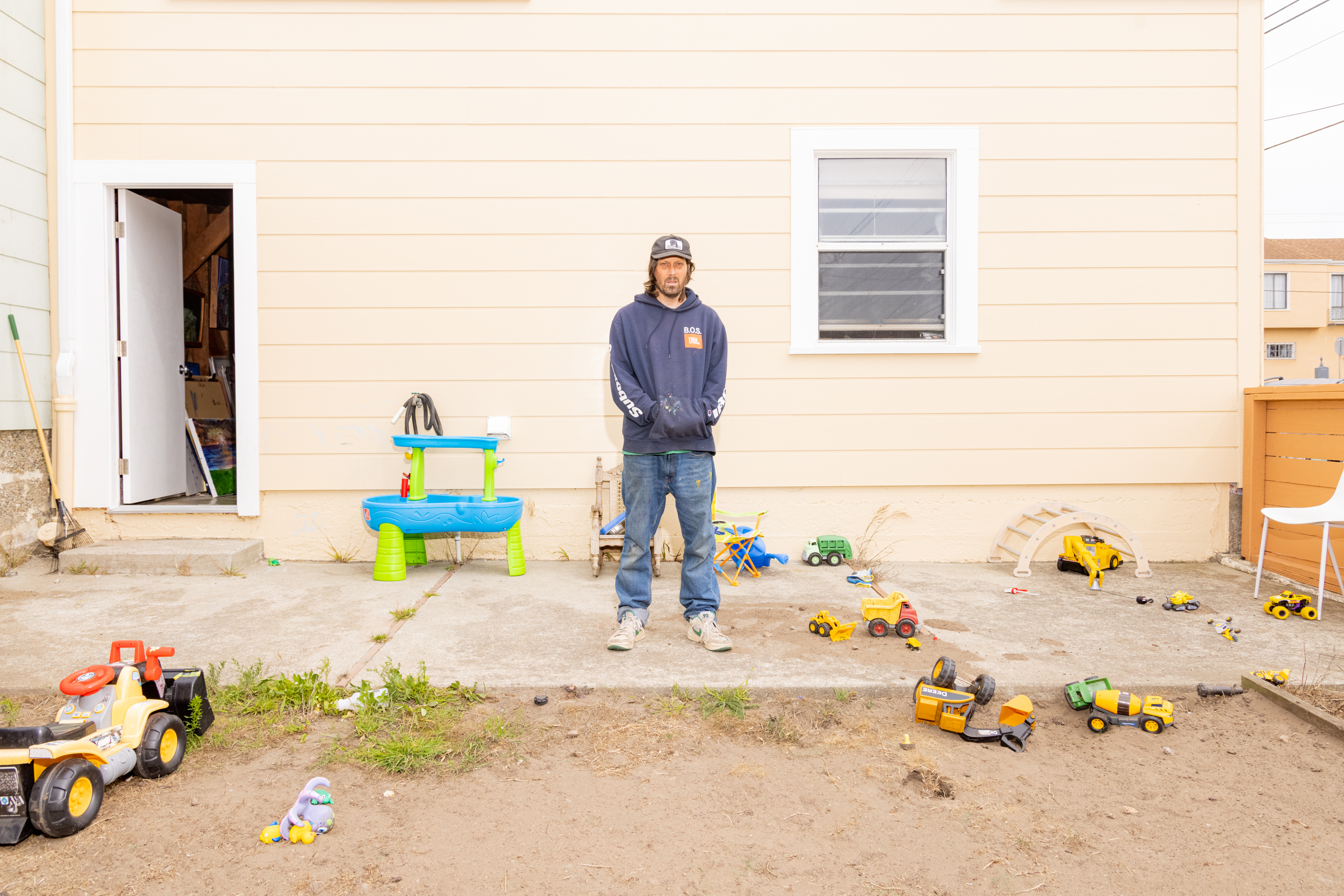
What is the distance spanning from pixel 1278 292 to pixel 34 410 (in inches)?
1843

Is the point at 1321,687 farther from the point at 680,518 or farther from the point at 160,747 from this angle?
the point at 160,747

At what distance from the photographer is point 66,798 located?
2055 mm

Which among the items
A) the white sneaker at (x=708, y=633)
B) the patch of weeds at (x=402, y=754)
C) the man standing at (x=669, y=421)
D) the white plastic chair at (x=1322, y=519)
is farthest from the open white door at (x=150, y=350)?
the white plastic chair at (x=1322, y=519)

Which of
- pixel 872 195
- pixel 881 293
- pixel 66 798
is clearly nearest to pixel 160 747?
pixel 66 798

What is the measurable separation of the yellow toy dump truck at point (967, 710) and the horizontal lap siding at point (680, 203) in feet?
8.91

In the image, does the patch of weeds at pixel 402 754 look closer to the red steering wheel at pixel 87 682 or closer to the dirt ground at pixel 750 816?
the dirt ground at pixel 750 816

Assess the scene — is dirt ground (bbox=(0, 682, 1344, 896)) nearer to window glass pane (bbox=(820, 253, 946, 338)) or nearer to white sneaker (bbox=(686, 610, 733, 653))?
white sneaker (bbox=(686, 610, 733, 653))

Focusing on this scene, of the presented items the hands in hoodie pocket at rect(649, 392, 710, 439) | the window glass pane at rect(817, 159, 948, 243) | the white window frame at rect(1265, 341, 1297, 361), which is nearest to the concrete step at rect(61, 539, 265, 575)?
the hands in hoodie pocket at rect(649, 392, 710, 439)

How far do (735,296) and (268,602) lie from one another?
351 centimetres

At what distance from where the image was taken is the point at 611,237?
544 cm

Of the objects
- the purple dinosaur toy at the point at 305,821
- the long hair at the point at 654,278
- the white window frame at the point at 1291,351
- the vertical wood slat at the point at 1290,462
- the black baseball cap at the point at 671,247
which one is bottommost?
the purple dinosaur toy at the point at 305,821

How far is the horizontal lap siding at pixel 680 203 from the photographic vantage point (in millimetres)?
5375

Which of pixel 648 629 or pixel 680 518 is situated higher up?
pixel 680 518

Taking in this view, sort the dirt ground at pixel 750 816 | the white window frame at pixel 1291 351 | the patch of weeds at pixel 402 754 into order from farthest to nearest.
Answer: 1. the white window frame at pixel 1291 351
2. the patch of weeds at pixel 402 754
3. the dirt ground at pixel 750 816
